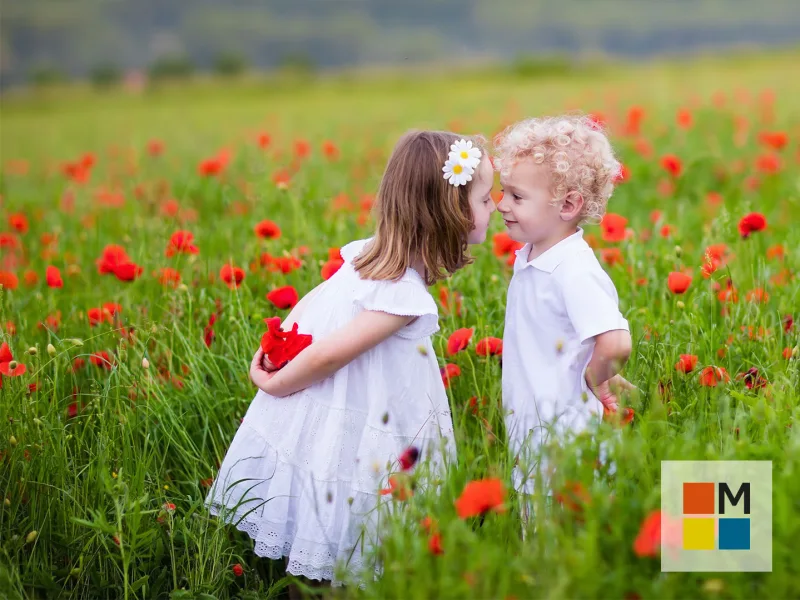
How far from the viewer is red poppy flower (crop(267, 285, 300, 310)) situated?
263 cm

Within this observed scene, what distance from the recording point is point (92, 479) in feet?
7.70

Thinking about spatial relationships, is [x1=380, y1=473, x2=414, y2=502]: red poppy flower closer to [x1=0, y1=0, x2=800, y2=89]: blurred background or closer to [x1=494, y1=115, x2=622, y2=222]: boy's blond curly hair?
[x1=494, y1=115, x2=622, y2=222]: boy's blond curly hair

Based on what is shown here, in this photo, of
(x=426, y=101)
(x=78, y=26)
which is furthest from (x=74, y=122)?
(x=78, y=26)

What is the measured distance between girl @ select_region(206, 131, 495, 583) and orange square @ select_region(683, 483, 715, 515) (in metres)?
0.67

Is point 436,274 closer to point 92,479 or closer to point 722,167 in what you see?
point 92,479

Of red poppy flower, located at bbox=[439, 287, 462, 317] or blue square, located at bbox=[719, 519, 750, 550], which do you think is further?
red poppy flower, located at bbox=[439, 287, 462, 317]

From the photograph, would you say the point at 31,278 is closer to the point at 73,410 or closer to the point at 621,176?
the point at 73,410

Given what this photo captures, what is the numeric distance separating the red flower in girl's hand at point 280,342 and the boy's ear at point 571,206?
74 cm

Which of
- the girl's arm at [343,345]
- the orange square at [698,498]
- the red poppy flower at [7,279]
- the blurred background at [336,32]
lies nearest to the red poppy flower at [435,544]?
the orange square at [698,498]

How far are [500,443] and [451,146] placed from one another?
0.79 metres

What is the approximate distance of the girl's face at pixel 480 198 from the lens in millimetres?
2295

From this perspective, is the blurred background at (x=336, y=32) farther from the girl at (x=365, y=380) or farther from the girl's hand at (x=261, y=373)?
the girl's hand at (x=261, y=373)

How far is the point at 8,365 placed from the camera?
2346 mm

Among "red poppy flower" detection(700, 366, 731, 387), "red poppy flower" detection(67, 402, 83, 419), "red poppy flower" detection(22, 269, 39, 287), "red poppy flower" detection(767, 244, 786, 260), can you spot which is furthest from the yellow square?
"red poppy flower" detection(22, 269, 39, 287)
